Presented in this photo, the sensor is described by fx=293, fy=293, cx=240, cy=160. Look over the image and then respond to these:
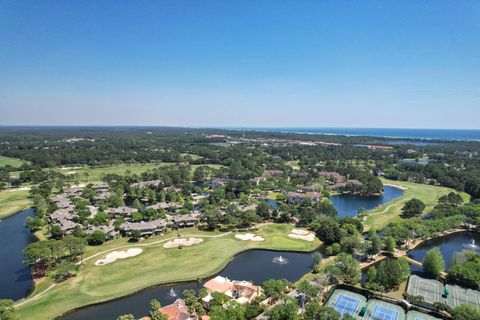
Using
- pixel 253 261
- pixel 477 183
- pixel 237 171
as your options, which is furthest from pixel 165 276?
pixel 477 183

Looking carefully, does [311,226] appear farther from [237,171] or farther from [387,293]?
[237,171]

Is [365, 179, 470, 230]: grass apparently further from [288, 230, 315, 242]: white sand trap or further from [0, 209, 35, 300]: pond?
[0, 209, 35, 300]: pond

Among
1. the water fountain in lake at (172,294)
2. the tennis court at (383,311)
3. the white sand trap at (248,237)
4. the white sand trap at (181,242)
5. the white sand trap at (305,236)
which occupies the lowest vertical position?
the water fountain in lake at (172,294)

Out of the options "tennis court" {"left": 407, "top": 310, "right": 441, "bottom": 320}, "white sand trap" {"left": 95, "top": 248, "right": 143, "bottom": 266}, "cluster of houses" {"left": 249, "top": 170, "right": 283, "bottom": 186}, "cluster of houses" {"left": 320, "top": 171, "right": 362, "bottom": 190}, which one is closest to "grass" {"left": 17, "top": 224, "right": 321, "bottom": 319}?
"white sand trap" {"left": 95, "top": 248, "right": 143, "bottom": 266}

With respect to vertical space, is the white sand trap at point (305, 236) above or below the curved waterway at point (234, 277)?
above

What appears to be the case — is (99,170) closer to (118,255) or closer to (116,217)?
(116,217)

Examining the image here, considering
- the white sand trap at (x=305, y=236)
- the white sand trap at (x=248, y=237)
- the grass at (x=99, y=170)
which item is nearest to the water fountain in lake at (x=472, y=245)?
the white sand trap at (x=305, y=236)

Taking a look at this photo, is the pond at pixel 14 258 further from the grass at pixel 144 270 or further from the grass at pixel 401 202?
the grass at pixel 401 202
